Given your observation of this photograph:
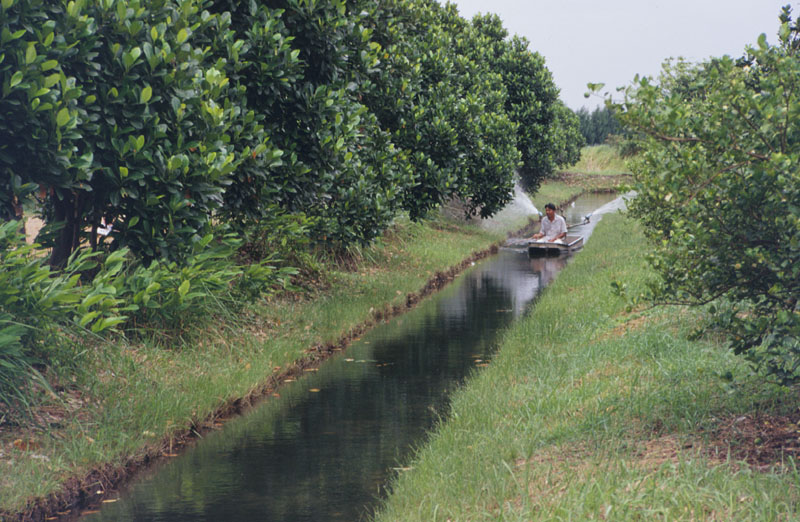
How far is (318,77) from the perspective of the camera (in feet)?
41.2

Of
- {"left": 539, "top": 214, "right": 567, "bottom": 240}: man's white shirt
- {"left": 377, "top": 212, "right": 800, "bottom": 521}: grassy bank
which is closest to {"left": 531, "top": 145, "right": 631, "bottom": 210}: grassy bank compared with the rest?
{"left": 539, "top": 214, "right": 567, "bottom": 240}: man's white shirt

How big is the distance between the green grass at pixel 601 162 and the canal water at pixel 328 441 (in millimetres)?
64611

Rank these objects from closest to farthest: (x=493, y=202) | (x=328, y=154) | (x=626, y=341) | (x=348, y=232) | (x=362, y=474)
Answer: (x=362, y=474) < (x=626, y=341) < (x=328, y=154) < (x=348, y=232) < (x=493, y=202)

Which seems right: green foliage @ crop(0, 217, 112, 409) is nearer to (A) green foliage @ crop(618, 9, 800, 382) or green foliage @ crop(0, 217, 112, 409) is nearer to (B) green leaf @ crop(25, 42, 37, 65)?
(B) green leaf @ crop(25, 42, 37, 65)

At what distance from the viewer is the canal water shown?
662cm

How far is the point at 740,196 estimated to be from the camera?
590 centimetres

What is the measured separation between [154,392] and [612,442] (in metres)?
4.46

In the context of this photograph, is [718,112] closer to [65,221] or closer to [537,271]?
[65,221]

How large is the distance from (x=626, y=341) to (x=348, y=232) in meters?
5.94

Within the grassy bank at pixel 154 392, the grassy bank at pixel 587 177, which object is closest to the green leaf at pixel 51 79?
the grassy bank at pixel 154 392

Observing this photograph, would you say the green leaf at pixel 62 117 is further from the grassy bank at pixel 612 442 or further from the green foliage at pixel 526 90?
the green foliage at pixel 526 90

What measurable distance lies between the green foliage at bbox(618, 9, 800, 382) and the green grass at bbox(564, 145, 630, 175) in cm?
7000

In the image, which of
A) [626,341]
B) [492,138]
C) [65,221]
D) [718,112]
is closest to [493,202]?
[492,138]

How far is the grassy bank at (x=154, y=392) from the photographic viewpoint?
6754 mm
